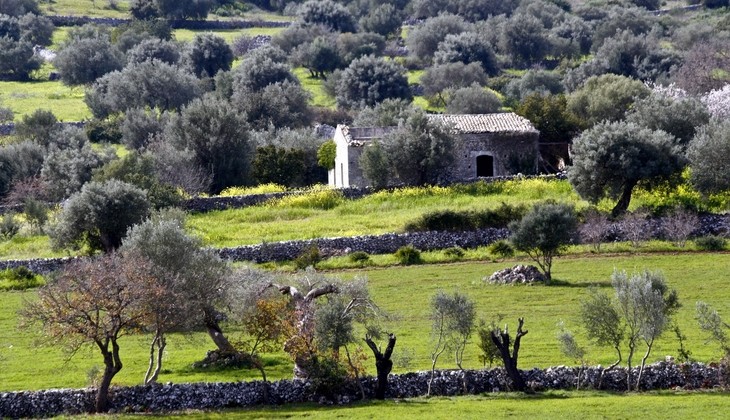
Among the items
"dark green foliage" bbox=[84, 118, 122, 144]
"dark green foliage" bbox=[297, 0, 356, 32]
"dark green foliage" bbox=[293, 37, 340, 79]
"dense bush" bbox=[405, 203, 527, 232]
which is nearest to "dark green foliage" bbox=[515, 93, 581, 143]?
"dense bush" bbox=[405, 203, 527, 232]

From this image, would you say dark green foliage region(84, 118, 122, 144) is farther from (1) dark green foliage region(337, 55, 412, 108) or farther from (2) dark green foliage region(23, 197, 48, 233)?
(2) dark green foliage region(23, 197, 48, 233)

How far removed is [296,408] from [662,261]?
2349 cm

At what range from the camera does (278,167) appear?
82.6 metres

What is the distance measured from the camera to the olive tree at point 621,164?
6506 centimetres

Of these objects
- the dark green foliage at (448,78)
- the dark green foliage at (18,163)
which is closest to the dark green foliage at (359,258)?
the dark green foliage at (18,163)

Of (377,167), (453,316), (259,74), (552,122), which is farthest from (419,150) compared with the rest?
(259,74)

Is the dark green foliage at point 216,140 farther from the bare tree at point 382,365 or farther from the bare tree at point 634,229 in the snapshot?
the bare tree at point 382,365

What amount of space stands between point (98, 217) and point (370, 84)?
6379cm

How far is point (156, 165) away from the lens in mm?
80375

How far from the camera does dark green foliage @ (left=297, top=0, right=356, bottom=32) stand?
168 meters

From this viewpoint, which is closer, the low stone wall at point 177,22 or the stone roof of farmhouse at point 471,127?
the stone roof of farmhouse at point 471,127

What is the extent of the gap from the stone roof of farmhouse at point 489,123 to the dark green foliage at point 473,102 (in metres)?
27.0

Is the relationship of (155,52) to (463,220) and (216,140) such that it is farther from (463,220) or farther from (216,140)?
(463,220)

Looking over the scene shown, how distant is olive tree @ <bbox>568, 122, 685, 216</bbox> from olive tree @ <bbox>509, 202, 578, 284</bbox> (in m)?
8.38
